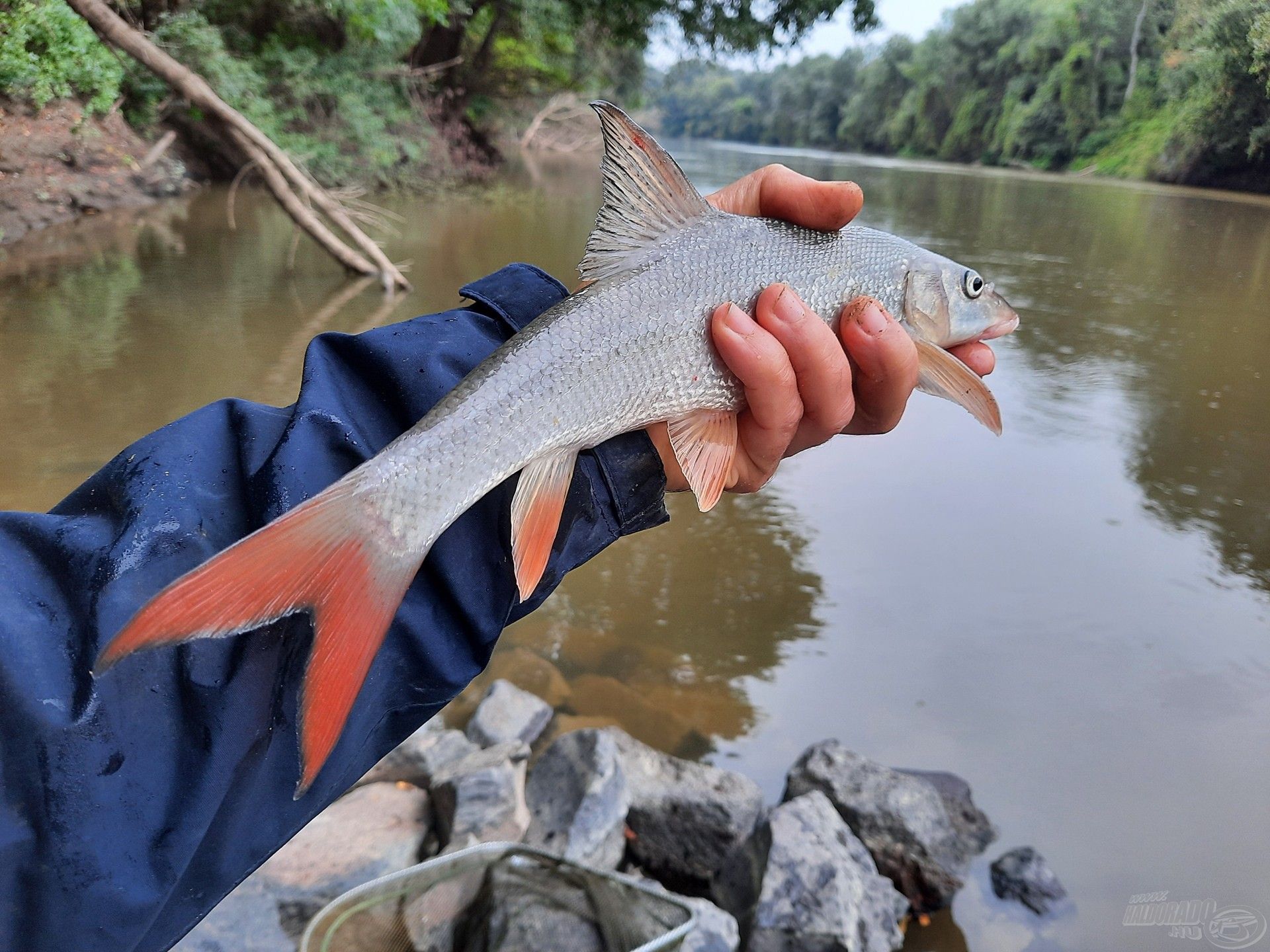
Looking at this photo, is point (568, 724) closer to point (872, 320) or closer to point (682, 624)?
point (682, 624)

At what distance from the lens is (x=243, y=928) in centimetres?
239

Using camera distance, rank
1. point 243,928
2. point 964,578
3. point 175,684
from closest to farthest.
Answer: point 175,684 → point 243,928 → point 964,578

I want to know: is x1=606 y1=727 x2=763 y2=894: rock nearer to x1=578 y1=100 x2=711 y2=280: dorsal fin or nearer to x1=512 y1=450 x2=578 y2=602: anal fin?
x1=512 y1=450 x2=578 y2=602: anal fin

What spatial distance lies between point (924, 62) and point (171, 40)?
56975 millimetres

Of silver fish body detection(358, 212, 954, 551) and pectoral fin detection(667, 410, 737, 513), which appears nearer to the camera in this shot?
silver fish body detection(358, 212, 954, 551)

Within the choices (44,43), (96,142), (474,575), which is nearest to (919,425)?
(474,575)

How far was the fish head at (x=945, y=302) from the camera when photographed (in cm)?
210

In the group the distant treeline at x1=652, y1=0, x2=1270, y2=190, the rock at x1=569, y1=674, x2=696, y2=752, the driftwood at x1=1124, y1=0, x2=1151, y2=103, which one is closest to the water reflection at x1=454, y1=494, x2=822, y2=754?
the rock at x1=569, y1=674, x2=696, y2=752

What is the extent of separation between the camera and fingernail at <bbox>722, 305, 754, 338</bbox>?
1.83 meters

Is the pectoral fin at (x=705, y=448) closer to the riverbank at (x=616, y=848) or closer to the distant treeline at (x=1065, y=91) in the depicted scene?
the riverbank at (x=616, y=848)

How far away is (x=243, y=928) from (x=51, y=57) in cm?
1266

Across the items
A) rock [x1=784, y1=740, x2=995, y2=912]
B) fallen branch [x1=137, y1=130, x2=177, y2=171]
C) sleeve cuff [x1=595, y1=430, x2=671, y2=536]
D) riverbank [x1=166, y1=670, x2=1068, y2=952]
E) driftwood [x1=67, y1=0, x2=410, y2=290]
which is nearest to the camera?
sleeve cuff [x1=595, y1=430, x2=671, y2=536]

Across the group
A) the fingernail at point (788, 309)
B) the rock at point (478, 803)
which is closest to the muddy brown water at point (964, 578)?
the rock at point (478, 803)

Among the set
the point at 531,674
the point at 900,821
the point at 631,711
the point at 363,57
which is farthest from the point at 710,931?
the point at 363,57
